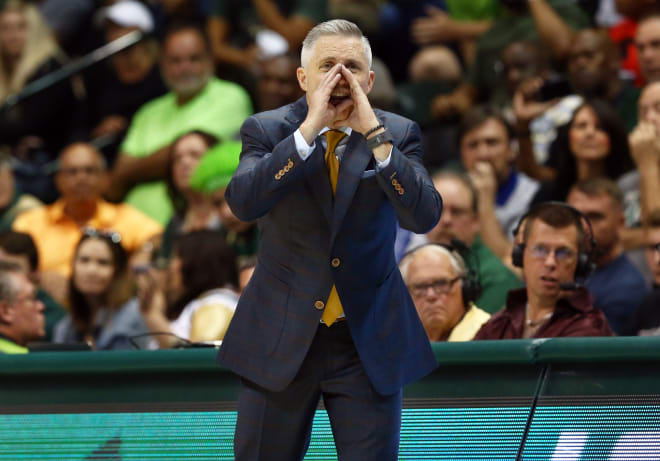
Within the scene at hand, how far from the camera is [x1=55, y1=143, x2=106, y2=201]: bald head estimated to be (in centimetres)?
761

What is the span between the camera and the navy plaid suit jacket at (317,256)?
8.63ft

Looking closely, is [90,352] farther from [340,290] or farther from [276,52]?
[276,52]

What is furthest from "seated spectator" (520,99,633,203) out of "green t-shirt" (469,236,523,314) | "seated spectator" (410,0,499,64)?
"seated spectator" (410,0,499,64)

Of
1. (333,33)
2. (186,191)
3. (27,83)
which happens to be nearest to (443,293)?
(333,33)

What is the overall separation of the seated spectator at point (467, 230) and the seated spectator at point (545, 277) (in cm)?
58

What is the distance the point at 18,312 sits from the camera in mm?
5352

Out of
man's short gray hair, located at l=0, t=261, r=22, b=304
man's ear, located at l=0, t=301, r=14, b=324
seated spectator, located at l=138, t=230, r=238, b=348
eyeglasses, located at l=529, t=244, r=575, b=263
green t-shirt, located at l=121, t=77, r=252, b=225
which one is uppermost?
green t-shirt, located at l=121, t=77, r=252, b=225

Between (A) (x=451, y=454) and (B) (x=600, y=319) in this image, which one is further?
(B) (x=600, y=319)

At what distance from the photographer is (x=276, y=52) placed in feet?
28.0

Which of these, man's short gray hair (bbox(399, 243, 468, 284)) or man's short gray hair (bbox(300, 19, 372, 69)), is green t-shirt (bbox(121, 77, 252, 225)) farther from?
man's short gray hair (bbox(300, 19, 372, 69))

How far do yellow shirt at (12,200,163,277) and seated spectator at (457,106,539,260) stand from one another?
2143 mm

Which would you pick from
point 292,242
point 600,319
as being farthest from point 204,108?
point 292,242

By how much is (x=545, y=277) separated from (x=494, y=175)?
6.78 feet

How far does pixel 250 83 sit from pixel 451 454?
5513 millimetres
